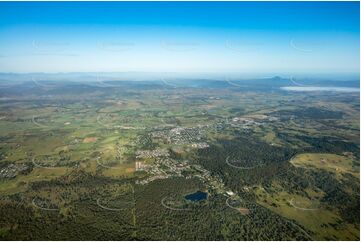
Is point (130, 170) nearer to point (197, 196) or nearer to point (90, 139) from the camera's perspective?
point (197, 196)

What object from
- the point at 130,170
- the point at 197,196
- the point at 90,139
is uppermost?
the point at 197,196

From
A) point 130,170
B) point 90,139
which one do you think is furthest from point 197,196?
point 90,139

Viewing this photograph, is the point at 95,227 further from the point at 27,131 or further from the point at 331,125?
the point at 331,125

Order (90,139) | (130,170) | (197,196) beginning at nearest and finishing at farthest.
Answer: (197,196) → (130,170) → (90,139)

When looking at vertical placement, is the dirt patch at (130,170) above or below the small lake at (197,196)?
below

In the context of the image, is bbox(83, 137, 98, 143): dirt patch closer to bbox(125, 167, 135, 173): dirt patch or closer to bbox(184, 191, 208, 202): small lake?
bbox(125, 167, 135, 173): dirt patch

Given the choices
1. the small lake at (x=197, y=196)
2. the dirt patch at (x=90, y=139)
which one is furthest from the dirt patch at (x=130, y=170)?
the dirt patch at (x=90, y=139)

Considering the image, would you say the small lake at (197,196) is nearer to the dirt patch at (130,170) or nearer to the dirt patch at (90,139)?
the dirt patch at (130,170)

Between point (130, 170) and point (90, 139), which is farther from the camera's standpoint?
point (90, 139)

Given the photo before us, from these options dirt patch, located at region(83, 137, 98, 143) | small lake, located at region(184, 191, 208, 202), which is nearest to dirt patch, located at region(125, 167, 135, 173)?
small lake, located at region(184, 191, 208, 202)
